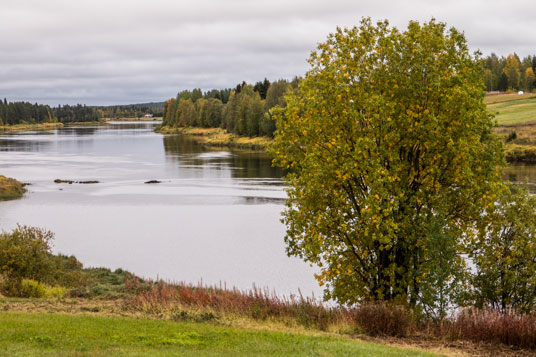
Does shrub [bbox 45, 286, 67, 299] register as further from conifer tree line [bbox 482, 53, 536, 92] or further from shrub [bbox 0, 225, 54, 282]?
conifer tree line [bbox 482, 53, 536, 92]

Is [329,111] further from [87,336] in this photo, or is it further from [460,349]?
[87,336]

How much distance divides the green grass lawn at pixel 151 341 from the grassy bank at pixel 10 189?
158ft

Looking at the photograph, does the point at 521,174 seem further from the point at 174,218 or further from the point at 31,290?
the point at 31,290

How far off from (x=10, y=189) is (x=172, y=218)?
23.8m

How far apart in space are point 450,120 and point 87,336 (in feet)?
43.0

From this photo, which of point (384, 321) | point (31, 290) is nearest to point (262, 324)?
point (384, 321)

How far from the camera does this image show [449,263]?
53.1 feet

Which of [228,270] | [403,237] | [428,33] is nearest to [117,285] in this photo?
[228,270]

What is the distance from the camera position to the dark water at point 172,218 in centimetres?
3067

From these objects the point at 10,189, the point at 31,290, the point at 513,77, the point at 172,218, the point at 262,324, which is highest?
the point at 513,77

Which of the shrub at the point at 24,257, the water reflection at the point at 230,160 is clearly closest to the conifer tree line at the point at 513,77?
the water reflection at the point at 230,160

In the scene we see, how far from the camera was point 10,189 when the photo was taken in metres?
59.3

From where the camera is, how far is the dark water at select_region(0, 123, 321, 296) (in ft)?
101

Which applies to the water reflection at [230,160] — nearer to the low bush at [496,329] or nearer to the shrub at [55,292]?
the shrub at [55,292]
